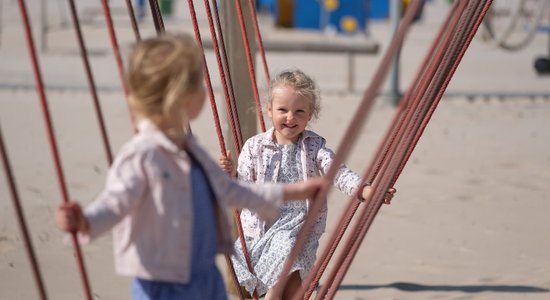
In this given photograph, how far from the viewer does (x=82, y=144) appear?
8555mm

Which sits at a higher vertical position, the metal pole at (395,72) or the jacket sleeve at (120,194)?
the jacket sleeve at (120,194)

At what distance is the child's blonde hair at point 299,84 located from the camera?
3.57m

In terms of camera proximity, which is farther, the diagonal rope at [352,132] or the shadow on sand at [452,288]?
the shadow on sand at [452,288]

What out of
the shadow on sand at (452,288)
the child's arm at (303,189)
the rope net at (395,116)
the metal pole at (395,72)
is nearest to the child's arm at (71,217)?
the rope net at (395,116)

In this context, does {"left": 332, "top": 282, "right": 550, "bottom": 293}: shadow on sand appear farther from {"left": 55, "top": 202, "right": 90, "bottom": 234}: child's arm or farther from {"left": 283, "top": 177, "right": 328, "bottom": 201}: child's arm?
{"left": 55, "top": 202, "right": 90, "bottom": 234}: child's arm

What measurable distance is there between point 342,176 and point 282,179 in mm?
260

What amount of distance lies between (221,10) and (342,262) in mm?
1805

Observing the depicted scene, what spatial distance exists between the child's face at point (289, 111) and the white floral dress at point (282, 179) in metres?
0.06

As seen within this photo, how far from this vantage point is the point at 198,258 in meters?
2.34

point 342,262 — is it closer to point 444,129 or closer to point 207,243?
point 207,243

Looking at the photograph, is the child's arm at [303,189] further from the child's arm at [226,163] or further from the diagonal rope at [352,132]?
the child's arm at [226,163]

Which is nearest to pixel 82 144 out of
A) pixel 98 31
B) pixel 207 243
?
pixel 207 243

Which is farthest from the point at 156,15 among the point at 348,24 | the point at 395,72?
the point at 348,24

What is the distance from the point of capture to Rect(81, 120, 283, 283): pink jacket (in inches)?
85.3
